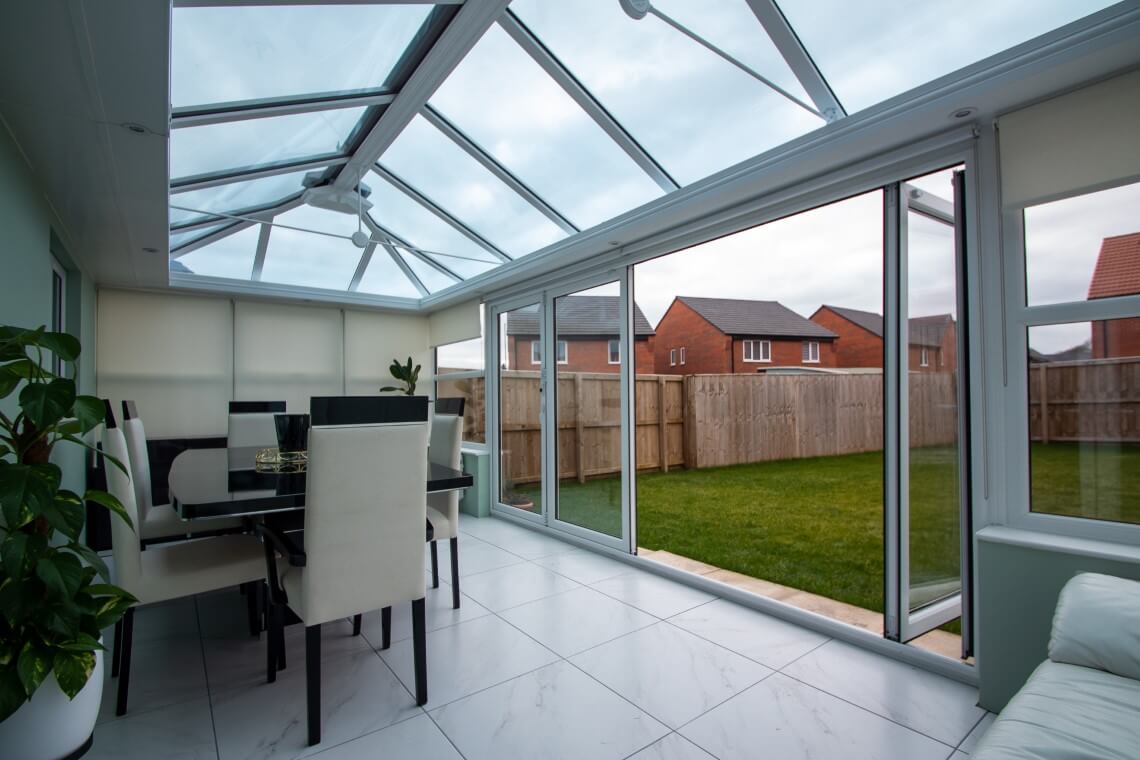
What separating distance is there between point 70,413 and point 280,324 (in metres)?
4.86

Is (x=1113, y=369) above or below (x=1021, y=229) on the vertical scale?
below

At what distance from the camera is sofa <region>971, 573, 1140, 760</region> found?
1.14 meters

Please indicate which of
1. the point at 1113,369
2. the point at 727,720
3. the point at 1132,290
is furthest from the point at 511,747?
the point at 1132,290

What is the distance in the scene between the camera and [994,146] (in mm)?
2121

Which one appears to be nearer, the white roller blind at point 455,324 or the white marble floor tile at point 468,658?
Answer: the white marble floor tile at point 468,658

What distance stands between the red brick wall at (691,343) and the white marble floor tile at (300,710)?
24.7 feet

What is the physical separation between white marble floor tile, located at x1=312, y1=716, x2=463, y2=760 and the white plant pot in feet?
2.27

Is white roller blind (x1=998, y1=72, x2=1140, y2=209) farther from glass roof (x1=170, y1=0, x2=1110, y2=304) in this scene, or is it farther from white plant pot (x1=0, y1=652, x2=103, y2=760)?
white plant pot (x1=0, y1=652, x2=103, y2=760)

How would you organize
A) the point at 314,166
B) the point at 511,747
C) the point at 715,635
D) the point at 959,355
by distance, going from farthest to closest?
the point at 314,166, the point at 715,635, the point at 959,355, the point at 511,747

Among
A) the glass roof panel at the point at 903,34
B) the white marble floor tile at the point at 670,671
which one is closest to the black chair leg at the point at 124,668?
the white marble floor tile at the point at 670,671

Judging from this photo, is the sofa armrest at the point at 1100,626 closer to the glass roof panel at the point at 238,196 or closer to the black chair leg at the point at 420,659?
the black chair leg at the point at 420,659

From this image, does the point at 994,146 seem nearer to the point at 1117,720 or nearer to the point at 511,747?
the point at 1117,720

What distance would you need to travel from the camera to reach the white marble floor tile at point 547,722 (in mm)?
1816

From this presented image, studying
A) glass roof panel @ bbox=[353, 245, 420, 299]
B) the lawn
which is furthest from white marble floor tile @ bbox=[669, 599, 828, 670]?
glass roof panel @ bbox=[353, 245, 420, 299]
